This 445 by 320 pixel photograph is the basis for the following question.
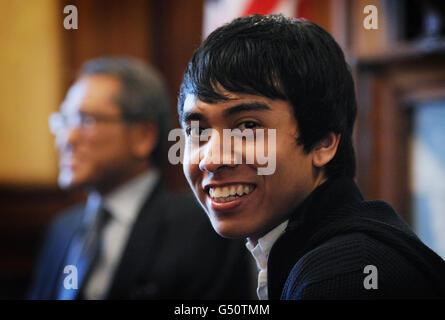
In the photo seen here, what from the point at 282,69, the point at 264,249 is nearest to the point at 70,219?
the point at 264,249

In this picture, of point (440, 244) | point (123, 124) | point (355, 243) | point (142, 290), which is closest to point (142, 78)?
point (123, 124)

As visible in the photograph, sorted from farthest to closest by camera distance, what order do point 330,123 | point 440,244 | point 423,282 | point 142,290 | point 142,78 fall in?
point 142,78
point 440,244
point 142,290
point 330,123
point 423,282

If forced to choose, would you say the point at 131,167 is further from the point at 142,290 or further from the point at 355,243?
the point at 355,243

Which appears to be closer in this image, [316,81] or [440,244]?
[316,81]

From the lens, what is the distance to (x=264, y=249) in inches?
36.5

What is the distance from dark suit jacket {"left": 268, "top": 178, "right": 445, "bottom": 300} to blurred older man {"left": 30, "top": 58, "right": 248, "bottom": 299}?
A: 64cm

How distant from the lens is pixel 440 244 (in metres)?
1.80

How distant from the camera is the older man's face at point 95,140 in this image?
1.84 meters

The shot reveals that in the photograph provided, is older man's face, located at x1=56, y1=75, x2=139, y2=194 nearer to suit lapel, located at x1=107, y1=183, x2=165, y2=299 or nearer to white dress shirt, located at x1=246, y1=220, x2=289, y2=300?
suit lapel, located at x1=107, y1=183, x2=165, y2=299

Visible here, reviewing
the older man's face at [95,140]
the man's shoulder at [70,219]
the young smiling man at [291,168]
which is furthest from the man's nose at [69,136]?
the young smiling man at [291,168]

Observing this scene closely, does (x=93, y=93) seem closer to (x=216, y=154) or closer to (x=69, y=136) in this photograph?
(x=69, y=136)

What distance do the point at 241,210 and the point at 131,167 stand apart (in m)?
1.07

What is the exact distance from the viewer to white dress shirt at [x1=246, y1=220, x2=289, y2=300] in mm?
916

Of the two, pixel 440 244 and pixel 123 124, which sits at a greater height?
pixel 123 124
